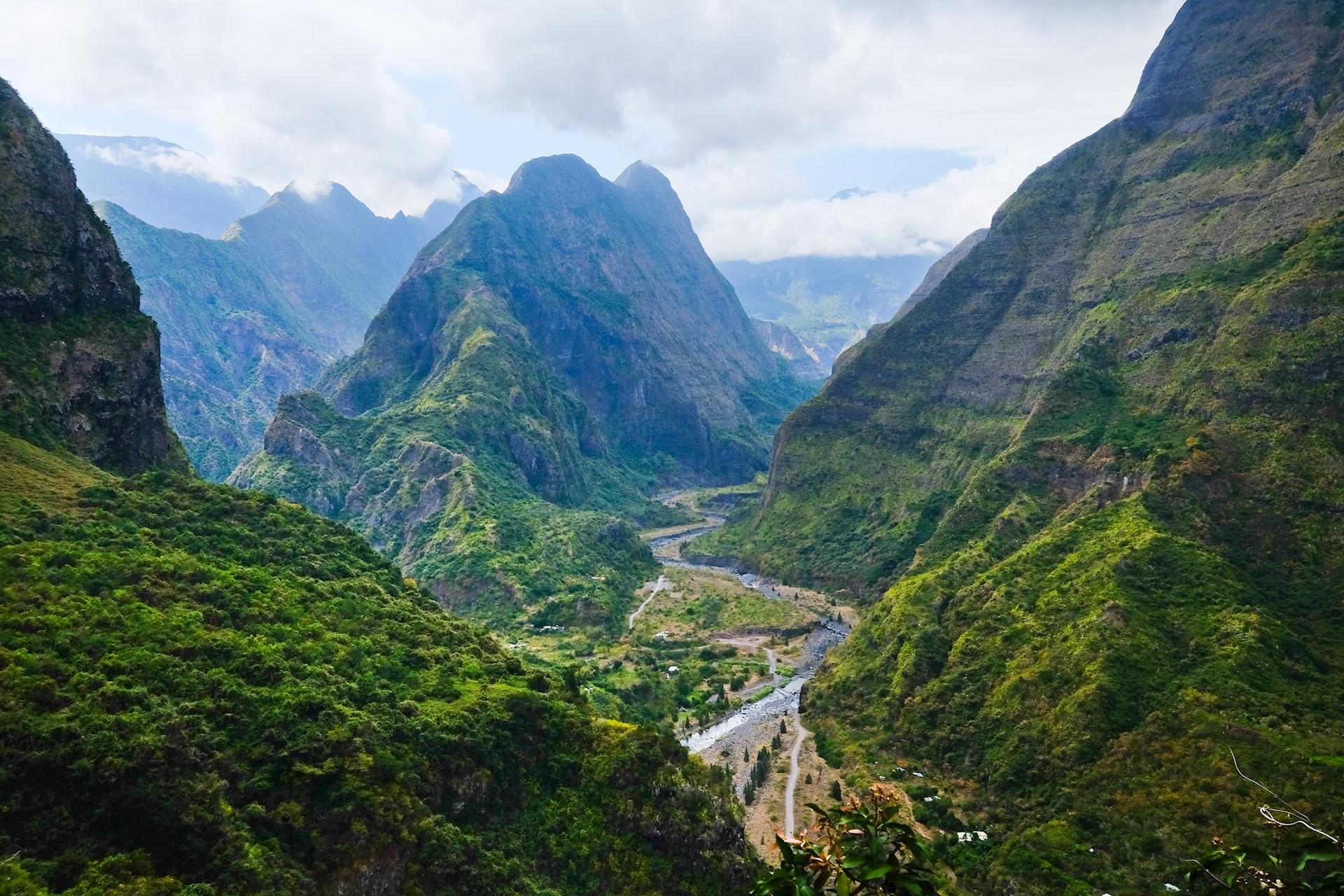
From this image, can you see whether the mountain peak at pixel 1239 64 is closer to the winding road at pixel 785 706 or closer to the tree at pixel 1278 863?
the winding road at pixel 785 706

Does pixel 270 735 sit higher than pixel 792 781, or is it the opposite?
pixel 270 735

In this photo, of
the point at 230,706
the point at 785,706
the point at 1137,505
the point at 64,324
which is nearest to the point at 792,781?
the point at 785,706

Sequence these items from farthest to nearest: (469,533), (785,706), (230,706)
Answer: (469,533) < (785,706) < (230,706)

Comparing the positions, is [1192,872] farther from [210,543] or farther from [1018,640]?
[1018,640]

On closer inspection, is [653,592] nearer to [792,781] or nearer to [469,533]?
[469,533]

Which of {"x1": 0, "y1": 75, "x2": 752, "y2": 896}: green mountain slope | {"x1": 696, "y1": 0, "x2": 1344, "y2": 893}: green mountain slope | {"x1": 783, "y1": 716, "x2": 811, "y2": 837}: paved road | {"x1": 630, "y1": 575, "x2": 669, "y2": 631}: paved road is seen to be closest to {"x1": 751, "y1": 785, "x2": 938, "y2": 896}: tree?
{"x1": 0, "y1": 75, "x2": 752, "y2": 896}: green mountain slope

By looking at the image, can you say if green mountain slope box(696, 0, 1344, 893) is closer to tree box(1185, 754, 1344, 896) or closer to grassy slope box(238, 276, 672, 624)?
grassy slope box(238, 276, 672, 624)

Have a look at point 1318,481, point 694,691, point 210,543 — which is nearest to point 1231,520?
point 1318,481
